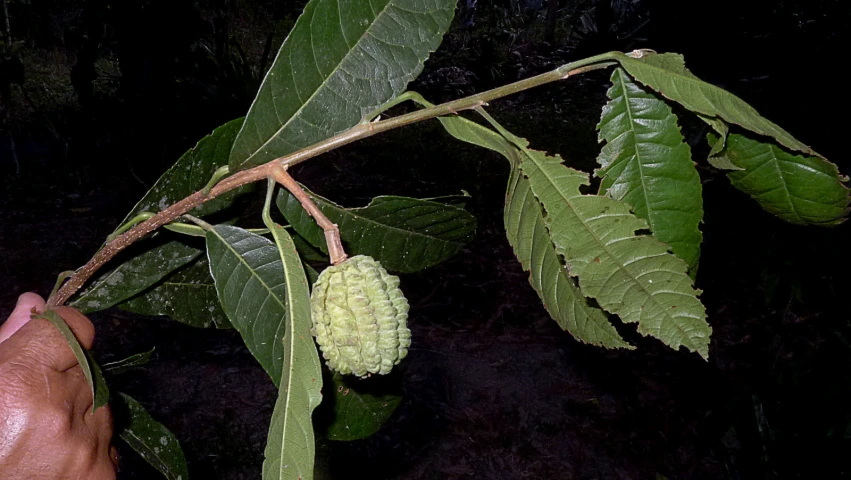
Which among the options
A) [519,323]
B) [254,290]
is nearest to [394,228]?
[254,290]

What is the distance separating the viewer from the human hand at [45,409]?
3.75 feet

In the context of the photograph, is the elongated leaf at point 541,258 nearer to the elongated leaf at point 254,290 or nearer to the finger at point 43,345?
the elongated leaf at point 254,290

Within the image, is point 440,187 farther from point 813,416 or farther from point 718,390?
point 813,416

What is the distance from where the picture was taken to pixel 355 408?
1.34 meters

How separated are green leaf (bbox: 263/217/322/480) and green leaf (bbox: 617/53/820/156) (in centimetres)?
57

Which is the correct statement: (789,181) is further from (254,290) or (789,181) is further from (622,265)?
(254,290)

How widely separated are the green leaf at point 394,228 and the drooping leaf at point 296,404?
0.34 meters

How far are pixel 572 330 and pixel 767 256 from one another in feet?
10.4

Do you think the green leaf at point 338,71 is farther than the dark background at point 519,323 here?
No

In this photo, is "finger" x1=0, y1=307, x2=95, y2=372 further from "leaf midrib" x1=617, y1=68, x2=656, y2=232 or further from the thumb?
"leaf midrib" x1=617, y1=68, x2=656, y2=232

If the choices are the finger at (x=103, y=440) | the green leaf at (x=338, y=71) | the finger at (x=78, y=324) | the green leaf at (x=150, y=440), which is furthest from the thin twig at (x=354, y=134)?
the green leaf at (x=150, y=440)

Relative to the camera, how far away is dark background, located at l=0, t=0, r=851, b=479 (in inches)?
120

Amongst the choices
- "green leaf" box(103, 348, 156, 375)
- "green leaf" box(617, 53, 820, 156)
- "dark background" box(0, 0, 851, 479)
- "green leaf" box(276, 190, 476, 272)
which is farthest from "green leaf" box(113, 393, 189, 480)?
"green leaf" box(617, 53, 820, 156)

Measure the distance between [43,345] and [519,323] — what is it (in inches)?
138
